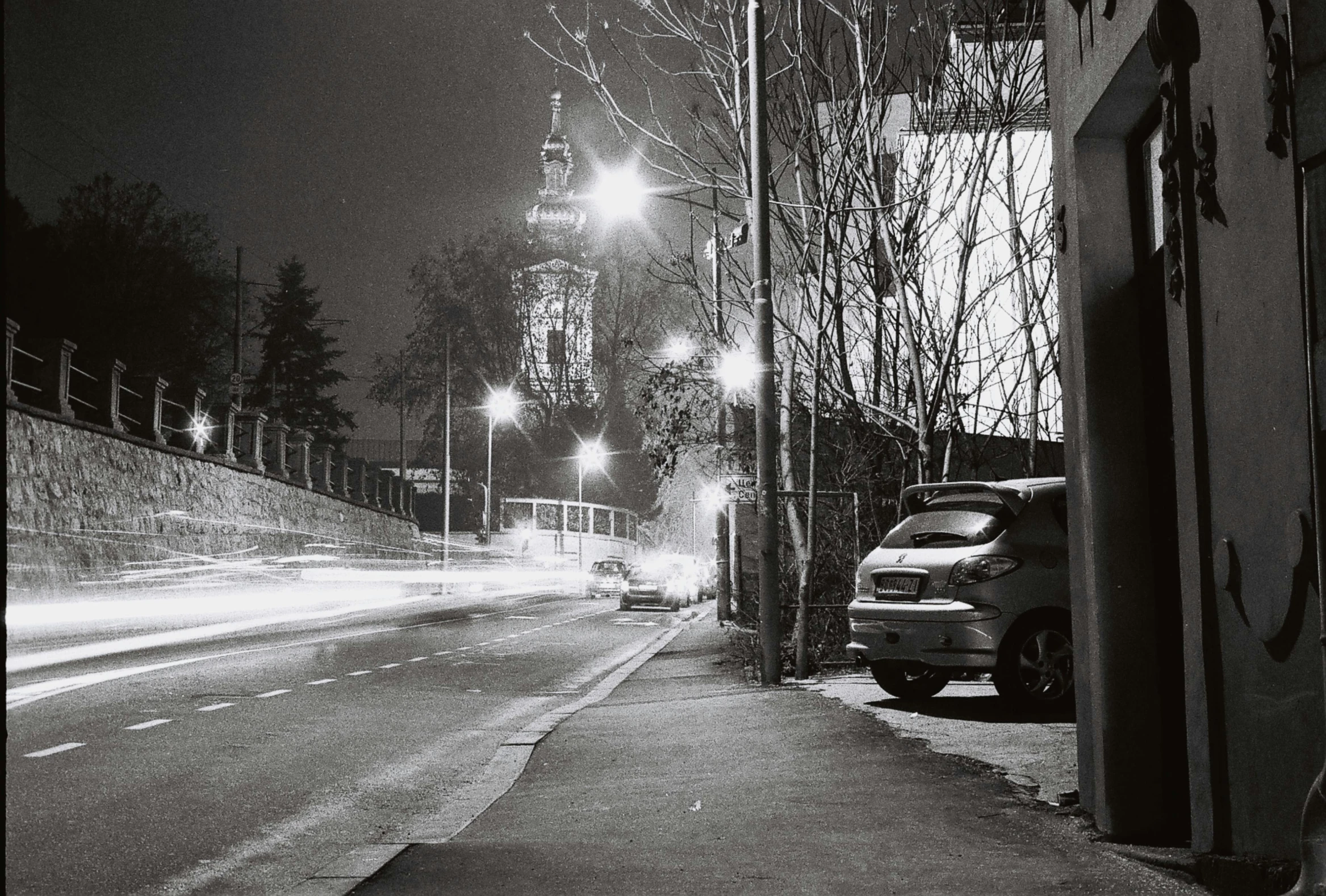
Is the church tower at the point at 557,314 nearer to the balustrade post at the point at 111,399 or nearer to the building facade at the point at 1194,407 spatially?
the balustrade post at the point at 111,399

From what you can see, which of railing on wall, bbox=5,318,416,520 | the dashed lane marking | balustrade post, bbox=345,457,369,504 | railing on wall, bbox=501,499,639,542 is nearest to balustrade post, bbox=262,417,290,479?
railing on wall, bbox=5,318,416,520

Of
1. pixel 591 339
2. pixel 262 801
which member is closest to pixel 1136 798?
pixel 262 801

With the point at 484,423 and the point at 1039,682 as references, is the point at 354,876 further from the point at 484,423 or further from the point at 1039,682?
the point at 484,423

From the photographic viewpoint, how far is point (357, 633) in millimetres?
25625

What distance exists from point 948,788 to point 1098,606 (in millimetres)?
1830

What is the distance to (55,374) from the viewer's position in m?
28.5

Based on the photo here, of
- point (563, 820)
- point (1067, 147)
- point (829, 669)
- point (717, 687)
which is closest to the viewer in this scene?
point (1067, 147)

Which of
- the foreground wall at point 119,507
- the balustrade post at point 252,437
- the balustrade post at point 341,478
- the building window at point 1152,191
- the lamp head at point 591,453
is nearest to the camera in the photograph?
the building window at point 1152,191

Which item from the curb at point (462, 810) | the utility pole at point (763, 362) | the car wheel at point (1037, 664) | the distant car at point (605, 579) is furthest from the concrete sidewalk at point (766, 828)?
the distant car at point (605, 579)

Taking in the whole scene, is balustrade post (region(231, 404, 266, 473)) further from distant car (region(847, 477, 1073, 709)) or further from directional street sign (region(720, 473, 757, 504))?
distant car (region(847, 477, 1073, 709))

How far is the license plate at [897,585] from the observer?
11133 millimetres

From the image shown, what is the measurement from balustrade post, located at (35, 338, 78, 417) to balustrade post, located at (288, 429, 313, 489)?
21.4 meters

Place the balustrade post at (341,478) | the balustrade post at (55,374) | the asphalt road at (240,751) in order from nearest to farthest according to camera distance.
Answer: the asphalt road at (240,751)
the balustrade post at (55,374)
the balustrade post at (341,478)

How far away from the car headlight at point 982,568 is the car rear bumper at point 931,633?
0.62 ft
